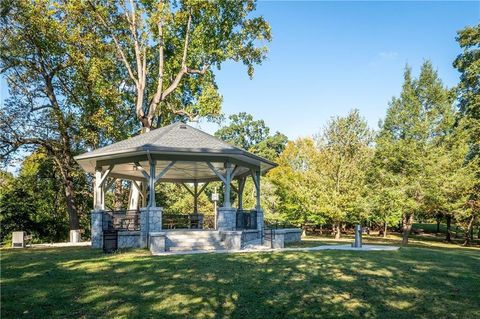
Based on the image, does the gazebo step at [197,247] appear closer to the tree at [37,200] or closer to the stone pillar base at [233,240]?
the stone pillar base at [233,240]

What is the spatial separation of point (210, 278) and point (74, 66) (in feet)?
61.2

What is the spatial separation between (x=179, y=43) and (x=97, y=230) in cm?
1324

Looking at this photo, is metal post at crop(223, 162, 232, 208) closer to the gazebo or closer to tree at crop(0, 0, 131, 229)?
the gazebo

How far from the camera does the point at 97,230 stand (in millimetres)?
13898

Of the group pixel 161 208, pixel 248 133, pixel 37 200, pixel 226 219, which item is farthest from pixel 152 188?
pixel 248 133

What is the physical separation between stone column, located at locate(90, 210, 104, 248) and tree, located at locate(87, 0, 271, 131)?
736 centimetres

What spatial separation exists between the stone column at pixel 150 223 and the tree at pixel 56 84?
8701 mm

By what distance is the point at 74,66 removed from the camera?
21484mm

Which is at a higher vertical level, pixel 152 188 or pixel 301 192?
pixel 152 188

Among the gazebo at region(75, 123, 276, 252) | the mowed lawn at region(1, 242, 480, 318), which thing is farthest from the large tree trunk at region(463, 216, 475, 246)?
the mowed lawn at region(1, 242, 480, 318)

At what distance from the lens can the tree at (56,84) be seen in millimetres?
19547

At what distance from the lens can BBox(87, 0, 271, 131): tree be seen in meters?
20.8

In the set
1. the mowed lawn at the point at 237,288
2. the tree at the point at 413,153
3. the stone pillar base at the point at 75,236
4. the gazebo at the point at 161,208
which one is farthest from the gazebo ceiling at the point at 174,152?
the tree at the point at 413,153

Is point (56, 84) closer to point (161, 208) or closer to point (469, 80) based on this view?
point (161, 208)
